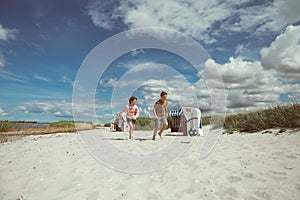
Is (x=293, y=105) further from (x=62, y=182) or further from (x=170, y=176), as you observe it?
(x=62, y=182)

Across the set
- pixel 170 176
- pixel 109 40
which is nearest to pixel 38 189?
pixel 170 176

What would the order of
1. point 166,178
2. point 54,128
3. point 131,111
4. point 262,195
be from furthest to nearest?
point 54,128
point 131,111
point 166,178
point 262,195

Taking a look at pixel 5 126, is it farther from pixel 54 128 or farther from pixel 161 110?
pixel 161 110

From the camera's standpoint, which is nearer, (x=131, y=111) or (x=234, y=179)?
(x=234, y=179)

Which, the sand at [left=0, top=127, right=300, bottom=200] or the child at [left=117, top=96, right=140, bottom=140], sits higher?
the child at [left=117, top=96, right=140, bottom=140]

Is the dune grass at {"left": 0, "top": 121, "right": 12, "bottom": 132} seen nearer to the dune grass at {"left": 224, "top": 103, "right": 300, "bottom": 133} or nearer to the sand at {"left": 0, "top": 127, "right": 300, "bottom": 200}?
the sand at {"left": 0, "top": 127, "right": 300, "bottom": 200}

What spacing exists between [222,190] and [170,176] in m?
0.86

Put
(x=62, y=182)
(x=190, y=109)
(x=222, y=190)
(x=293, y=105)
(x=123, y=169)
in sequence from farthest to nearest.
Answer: (x=190, y=109) < (x=293, y=105) < (x=123, y=169) < (x=62, y=182) < (x=222, y=190)

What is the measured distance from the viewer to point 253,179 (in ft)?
9.94

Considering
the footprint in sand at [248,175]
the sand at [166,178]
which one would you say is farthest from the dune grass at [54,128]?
the footprint in sand at [248,175]

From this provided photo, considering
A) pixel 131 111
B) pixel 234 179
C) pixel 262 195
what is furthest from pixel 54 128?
pixel 262 195

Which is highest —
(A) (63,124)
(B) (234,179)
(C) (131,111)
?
(A) (63,124)

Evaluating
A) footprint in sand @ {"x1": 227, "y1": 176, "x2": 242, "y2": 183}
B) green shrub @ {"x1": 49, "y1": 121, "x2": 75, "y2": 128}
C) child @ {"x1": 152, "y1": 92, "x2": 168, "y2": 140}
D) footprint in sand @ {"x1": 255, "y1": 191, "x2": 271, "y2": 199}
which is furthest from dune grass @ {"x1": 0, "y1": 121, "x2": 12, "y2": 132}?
footprint in sand @ {"x1": 255, "y1": 191, "x2": 271, "y2": 199}

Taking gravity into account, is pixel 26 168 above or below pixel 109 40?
below
